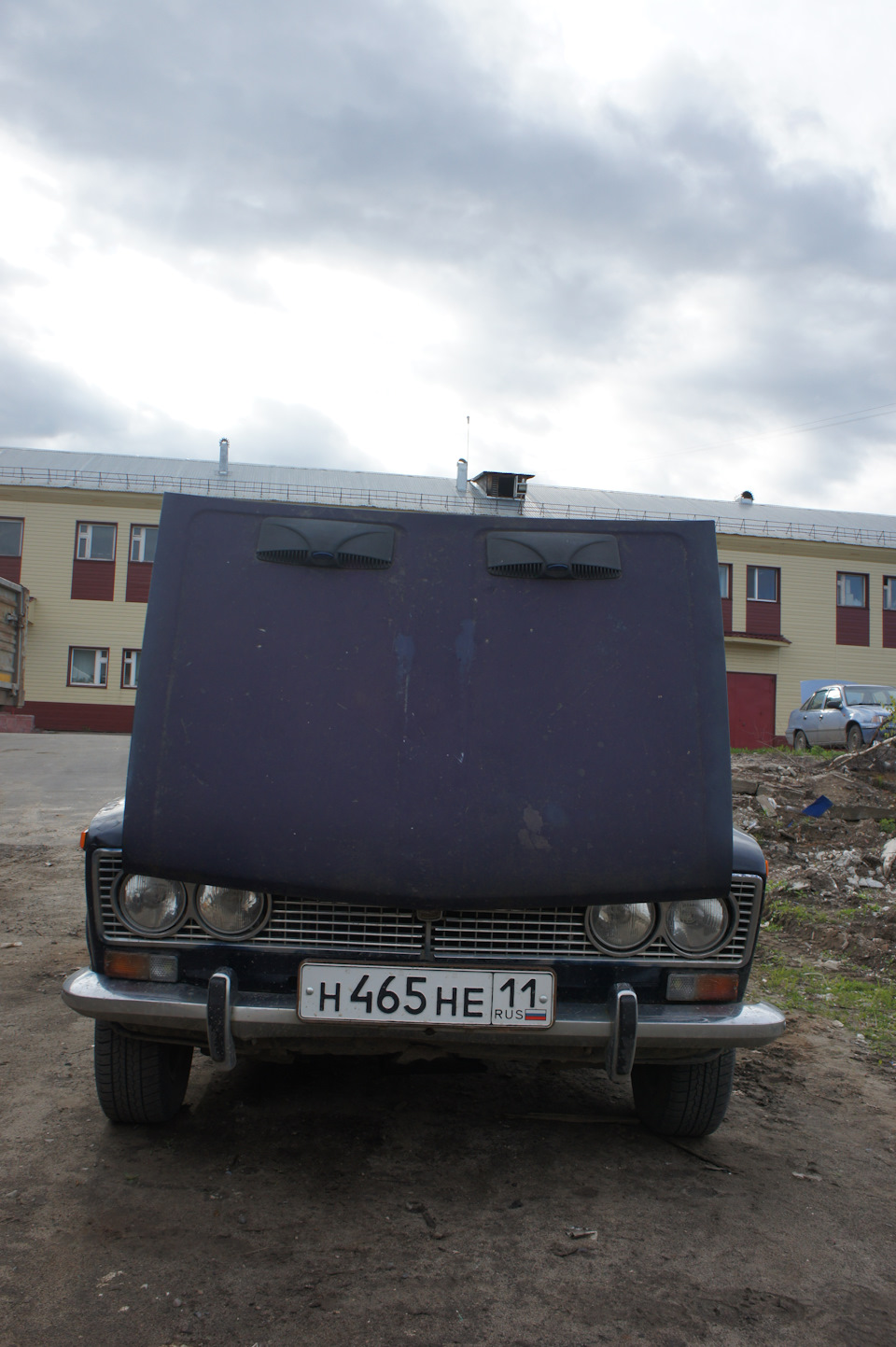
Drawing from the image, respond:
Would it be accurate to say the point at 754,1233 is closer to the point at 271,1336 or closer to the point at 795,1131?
the point at 795,1131

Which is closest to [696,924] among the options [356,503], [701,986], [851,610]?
[701,986]

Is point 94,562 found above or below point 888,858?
above

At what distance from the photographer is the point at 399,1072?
3.59 m

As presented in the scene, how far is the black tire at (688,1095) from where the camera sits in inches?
117

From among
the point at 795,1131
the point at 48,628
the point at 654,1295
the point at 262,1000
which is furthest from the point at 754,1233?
the point at 48,628

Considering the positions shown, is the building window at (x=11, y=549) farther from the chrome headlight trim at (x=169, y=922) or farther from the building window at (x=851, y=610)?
the chrome headlight trim at (x=169, y=922)

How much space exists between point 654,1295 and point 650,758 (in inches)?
49.0

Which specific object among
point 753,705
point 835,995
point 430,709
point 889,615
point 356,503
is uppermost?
point 356,503

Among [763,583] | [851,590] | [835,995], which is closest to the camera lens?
[835,995]

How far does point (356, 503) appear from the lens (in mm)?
33531

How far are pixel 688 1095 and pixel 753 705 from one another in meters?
30.6

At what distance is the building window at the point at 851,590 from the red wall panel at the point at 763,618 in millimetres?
2442


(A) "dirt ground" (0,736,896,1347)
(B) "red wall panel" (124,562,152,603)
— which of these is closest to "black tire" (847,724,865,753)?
(A) "dirt ground" (0,736,896,1347)

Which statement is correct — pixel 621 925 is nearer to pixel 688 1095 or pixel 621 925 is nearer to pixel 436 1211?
pixel 688 1095
